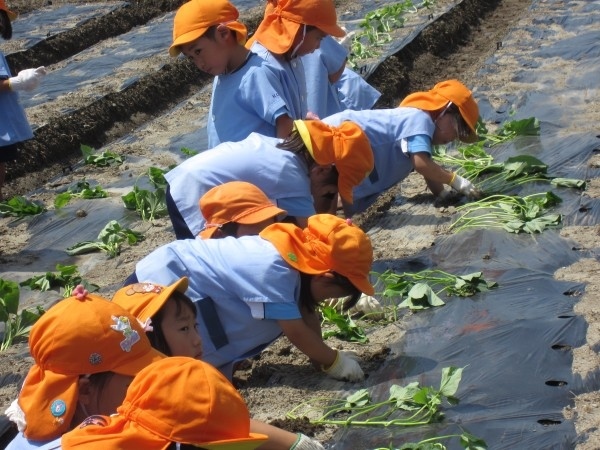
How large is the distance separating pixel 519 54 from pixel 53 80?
4053mm

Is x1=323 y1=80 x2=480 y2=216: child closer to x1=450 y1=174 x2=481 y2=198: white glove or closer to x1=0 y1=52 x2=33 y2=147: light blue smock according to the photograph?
x1=450 y1=174 x2=481 y2=198: white glove

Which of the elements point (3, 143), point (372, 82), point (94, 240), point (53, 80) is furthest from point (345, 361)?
point (53, 80)

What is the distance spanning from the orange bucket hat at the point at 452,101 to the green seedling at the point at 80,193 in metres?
2.10

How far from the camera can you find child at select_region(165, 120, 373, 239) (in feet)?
14.3

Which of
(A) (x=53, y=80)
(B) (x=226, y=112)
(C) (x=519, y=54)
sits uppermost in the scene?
(B) (x=226, y=112)

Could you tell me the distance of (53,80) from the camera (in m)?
9.42

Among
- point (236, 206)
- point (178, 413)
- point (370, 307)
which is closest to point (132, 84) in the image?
point (370, 307)

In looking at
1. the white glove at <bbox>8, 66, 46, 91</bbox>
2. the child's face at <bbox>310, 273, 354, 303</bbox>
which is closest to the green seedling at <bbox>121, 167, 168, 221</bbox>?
the white glove at <bbox>8, 66, 46, 91</bbox>

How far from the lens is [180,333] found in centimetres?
305

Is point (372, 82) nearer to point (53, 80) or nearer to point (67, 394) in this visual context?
point (53, 80)

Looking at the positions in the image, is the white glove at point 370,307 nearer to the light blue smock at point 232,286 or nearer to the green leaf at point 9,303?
the light blue smock at point 232,286

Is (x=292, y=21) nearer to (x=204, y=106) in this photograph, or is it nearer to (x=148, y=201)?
(x=148, y=201)

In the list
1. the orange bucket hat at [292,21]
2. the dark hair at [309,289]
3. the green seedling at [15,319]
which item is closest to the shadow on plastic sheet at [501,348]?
the dark hair at [309,289]

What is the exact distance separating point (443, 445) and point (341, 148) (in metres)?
1.44
